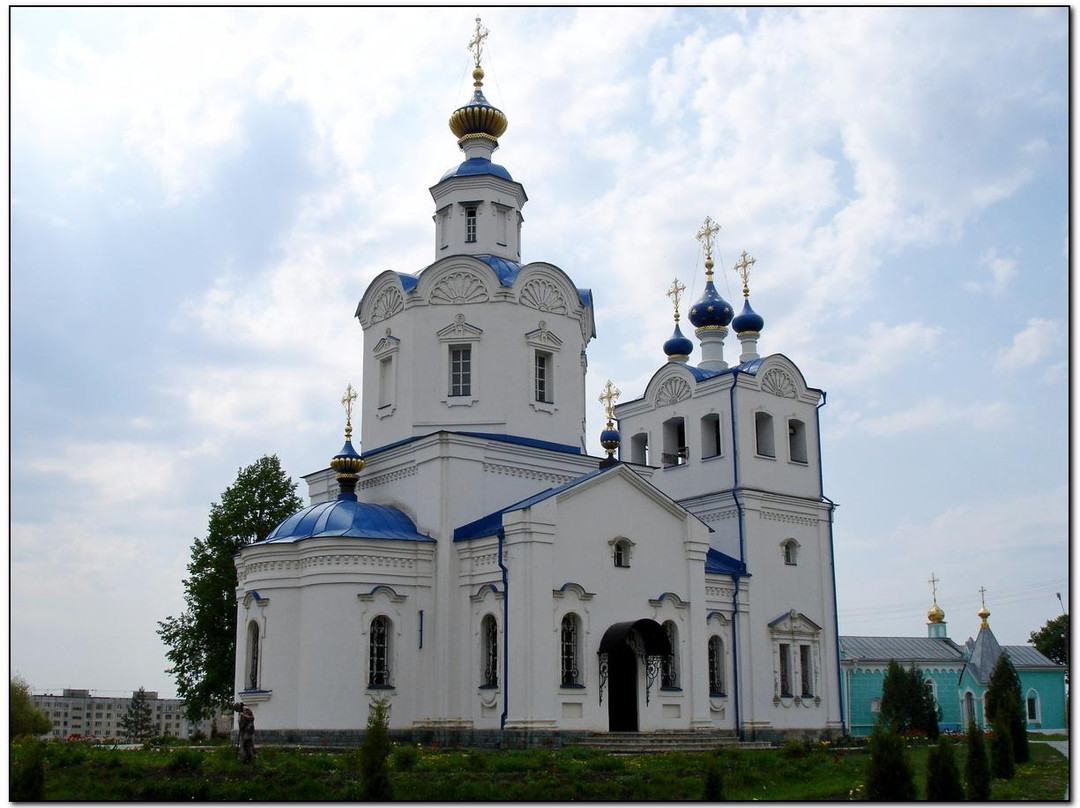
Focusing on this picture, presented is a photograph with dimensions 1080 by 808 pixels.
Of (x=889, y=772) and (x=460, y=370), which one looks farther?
(x=460, y=370)

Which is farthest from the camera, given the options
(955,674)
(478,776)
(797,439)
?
(955,674)

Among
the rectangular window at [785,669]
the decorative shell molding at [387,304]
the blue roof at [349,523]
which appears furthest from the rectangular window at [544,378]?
the rectangular window at [785,669]

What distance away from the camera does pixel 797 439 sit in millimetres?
26328

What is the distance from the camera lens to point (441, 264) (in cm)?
2244

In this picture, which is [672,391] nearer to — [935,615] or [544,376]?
[544,376]

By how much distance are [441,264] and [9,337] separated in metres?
12.9

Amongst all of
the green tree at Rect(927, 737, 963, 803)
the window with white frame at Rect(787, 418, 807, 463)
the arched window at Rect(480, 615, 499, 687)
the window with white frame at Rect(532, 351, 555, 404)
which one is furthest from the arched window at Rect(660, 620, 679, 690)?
the green tree at Rect(927, 737, 963, 803)

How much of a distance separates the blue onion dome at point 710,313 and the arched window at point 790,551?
5792 mm

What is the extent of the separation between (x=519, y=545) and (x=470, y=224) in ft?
25.2

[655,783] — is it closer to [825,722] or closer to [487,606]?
[487,606]

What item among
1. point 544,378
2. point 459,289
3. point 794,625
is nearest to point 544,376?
point 544,378

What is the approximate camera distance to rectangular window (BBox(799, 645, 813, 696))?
79.4 feet

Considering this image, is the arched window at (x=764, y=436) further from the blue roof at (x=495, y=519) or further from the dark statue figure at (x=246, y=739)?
the dark statue figure at (x=246, y=739)

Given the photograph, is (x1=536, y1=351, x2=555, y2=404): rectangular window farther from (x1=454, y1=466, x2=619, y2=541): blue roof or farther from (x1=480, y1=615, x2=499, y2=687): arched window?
(x1=480, y1=615, x2=499, y2=687): arched window
